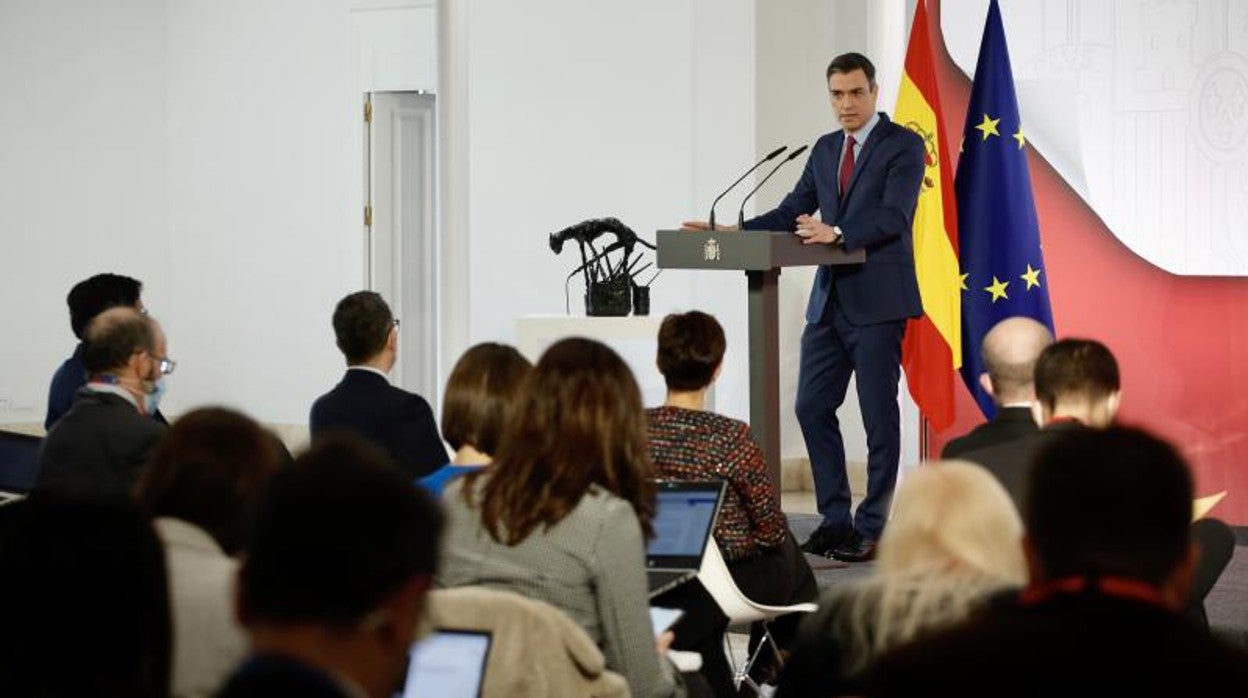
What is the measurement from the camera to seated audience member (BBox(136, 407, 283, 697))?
8.56ft

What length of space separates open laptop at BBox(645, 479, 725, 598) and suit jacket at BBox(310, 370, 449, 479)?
38.6 inches

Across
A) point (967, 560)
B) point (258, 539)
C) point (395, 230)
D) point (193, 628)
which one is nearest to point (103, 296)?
point (193, 628)

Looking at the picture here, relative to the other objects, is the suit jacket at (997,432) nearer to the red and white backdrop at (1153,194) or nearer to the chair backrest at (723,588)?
the chair backrest at (723,588)

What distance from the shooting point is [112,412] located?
13.9 feet

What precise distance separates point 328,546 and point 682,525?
7.45ft

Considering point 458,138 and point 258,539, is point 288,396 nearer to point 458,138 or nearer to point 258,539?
point 458,138

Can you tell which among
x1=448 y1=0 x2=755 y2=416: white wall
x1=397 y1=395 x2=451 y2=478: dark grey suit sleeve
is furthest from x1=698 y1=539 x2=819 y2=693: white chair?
x1=448 y1=0 x2=755 y2=416: white wall

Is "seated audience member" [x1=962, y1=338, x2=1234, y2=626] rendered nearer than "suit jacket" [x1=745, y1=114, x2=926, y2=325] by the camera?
Yes

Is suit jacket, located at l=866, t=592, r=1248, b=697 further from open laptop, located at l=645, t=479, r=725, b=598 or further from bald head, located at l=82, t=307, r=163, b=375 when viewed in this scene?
bald head, located at l=82, t=307, r=163, b=375

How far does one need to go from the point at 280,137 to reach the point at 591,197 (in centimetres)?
247

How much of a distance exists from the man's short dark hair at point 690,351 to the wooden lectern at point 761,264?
1030mm

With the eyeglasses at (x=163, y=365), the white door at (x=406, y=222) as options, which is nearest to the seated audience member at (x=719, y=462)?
the eyeglasses at (x=163, y=365)

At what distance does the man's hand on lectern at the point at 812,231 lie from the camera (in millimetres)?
5836

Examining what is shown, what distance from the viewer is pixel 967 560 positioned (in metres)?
2.50
